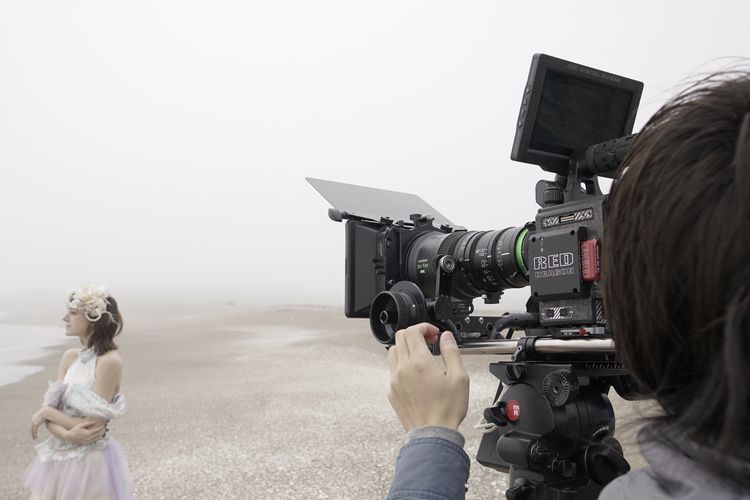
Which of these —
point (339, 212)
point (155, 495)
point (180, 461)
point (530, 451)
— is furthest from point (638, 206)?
point (180, 461)

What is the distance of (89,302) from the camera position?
4691mm

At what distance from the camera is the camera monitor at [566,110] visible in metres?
2.45

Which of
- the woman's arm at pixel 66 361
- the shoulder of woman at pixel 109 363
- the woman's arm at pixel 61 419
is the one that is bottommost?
the woman's arm at pixel 61 419

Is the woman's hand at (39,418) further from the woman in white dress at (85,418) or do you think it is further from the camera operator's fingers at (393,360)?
the camera operator's fingers at (393,360)

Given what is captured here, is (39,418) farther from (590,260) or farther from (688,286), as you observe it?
(688,286)

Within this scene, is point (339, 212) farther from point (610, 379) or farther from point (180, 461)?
point (180, 461)

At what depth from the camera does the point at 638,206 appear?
995 millimetres

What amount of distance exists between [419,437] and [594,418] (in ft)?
3.74

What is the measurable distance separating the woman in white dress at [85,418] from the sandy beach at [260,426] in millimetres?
2461

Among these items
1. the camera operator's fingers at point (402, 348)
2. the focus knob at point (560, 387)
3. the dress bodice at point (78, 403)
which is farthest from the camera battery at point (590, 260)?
the dress bodice at point (78, 403)

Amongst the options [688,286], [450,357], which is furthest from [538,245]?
[688,286]

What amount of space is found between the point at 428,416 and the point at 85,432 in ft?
12.2

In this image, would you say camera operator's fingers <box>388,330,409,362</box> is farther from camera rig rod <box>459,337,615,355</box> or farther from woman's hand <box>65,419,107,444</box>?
woman's hand <box>65,419,107,444</box>

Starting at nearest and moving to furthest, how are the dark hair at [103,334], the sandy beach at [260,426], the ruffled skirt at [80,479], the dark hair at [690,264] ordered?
the dark hair at [690,264] < the ruffled skirt at [80,479] < the dark hair at [103,334] < the sandy beach at [260,426]
